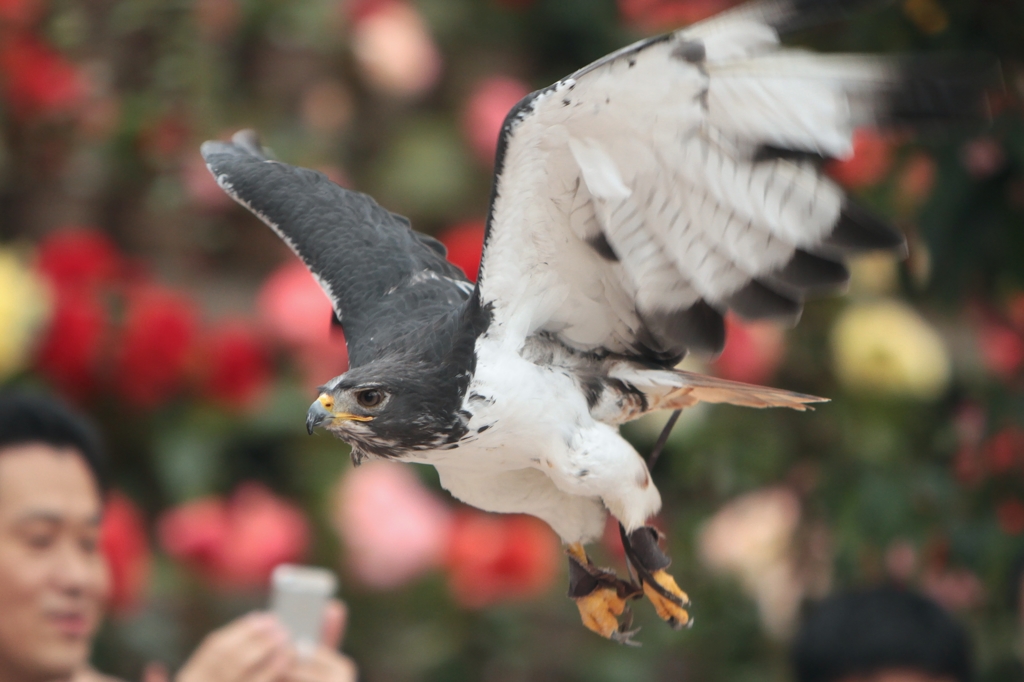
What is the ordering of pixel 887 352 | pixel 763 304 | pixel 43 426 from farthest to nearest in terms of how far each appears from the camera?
pixel 887 352, pixel 43 426, pixel 763 304

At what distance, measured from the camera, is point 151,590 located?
8.16ft

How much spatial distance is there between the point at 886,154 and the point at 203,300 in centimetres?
175

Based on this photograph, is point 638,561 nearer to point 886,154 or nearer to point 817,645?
point 817,645

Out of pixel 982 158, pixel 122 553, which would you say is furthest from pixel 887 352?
pixel 122 553

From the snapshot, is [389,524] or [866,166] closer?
[866,166]

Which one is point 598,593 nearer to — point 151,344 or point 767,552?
point 767,552

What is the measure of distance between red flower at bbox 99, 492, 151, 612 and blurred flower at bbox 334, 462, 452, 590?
0.40 meters

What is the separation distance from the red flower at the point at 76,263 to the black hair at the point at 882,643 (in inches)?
58.9

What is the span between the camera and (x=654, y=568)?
3.60 ft

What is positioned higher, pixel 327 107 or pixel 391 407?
pixel 327 107

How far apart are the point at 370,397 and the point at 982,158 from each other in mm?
1235

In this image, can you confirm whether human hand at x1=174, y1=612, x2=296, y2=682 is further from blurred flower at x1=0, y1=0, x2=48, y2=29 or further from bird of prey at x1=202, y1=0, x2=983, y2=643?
blurred flower at x1=0, y1=0, x2=48, y2=29

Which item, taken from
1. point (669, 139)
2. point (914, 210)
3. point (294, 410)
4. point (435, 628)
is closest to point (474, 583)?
point (435, 628)

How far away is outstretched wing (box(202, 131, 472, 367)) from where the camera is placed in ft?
3.87
